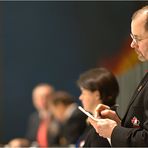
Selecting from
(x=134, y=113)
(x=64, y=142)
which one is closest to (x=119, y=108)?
(x=134, y=113)

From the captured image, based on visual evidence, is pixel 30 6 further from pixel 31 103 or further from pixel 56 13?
pixel 31 103

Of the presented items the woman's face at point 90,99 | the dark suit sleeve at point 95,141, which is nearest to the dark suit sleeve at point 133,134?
the dark suit sleeve at point 95,141

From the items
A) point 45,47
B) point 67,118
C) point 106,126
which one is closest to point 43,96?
point 67,118

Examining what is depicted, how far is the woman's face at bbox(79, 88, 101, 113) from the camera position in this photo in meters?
2.25

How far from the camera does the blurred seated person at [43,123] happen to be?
3.67 m

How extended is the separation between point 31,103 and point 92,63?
848 millimetres

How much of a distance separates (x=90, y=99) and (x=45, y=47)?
3116mm

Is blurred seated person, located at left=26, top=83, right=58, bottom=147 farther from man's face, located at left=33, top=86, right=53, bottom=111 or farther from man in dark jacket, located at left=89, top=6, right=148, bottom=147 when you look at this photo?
man in dark jacket, located at left=89, top=6, right=148, bottom=147

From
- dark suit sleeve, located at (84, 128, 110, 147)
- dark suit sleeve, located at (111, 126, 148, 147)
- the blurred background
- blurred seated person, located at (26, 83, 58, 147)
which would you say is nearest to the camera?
dark suit sleeve, located at (111, 126, 148, 147)

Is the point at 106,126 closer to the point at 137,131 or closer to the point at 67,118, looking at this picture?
the point at 137,131

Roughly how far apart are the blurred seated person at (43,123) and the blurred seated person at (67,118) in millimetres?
85

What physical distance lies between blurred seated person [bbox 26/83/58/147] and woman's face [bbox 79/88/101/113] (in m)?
1.33

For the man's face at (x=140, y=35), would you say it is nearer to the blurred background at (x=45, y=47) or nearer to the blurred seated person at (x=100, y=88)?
the blurred seated person at (x=100, y=88)

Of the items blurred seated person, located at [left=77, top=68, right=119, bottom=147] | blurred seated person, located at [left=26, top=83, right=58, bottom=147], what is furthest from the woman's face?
blurred seated person, located at [left=26, top=83, right=58, bottom=147]
